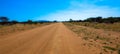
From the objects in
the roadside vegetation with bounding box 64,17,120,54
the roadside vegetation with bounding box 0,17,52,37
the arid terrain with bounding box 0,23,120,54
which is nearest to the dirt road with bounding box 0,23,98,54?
the arid terrain with bounding box 0,23,120,54

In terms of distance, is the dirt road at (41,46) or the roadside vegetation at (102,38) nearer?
the dirt road at (41,46)

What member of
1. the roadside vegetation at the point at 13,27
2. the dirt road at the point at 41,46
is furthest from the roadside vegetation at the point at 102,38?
the roadside vegetation at the point at 13,27

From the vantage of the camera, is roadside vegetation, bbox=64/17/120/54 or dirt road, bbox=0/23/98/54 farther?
roadside vegetation, bbox=64/17/120/54

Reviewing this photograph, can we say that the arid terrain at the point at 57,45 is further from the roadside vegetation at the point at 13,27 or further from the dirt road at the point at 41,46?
the roadside vegetation at the point at 13,27

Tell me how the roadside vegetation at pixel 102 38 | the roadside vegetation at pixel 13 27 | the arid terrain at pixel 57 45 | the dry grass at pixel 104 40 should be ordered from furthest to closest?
1. the roadside vegetation at pixel 13 27
2. the roadside vegetation at pixel 102 38
3. the dry grass at pixel 104 40
4. the arid terrain at pixel 57 45

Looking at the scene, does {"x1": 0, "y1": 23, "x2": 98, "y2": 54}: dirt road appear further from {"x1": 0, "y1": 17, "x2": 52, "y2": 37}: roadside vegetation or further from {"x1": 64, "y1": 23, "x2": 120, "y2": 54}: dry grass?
{"x1": 0, "y1": 17, "x2": 52, "y2": 37}: roadside vegetation

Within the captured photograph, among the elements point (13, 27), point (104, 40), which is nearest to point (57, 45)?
point (104, 40)

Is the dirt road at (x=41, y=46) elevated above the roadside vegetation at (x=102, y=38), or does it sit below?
above

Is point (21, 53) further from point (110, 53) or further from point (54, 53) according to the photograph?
point (110, 53)

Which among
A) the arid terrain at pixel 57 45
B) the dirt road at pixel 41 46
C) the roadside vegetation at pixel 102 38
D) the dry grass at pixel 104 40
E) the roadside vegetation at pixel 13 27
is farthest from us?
the roadside vegetation at pixel 13 27

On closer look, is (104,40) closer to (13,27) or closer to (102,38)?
(102,38)

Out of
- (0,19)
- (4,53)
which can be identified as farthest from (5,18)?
(4,53)

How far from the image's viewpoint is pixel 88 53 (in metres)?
7.13

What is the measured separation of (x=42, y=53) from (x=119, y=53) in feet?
13.4
